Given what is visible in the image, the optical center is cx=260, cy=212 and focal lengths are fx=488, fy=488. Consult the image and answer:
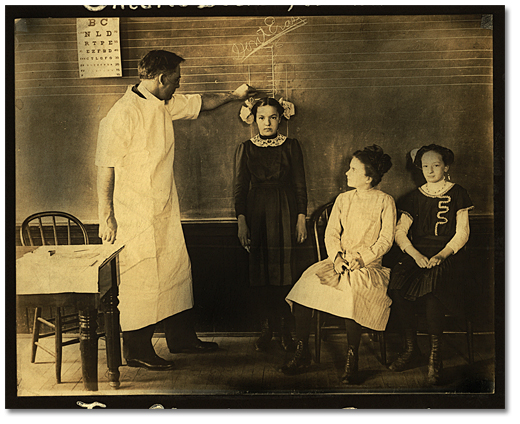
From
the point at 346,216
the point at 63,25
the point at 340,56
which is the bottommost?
the point at 346,216

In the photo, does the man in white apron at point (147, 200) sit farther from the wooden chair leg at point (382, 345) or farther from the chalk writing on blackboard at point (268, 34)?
the wooden chair leg at point (382, 345)

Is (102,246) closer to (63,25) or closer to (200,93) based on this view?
(200,93)

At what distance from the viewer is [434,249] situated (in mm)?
2639

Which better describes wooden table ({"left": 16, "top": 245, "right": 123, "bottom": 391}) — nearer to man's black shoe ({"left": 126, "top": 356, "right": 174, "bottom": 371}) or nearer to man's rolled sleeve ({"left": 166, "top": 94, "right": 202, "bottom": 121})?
man's black shoe ({"left": 126, "top": 356, "right": 174, "bottom": 371})

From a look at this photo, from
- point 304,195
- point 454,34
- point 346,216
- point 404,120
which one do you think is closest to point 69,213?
point 304,195

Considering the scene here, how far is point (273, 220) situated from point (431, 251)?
869 millimetres

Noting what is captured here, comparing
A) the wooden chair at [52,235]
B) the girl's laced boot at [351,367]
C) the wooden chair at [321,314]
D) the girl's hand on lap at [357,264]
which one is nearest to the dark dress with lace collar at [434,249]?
the girl's hand on lap at [357,264]

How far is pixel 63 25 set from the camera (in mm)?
2641

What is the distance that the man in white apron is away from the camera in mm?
2617

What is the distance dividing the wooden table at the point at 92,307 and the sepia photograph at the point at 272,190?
0.05 m

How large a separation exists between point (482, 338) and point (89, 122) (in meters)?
2.43

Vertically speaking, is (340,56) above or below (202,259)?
above

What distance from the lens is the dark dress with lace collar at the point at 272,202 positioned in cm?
264

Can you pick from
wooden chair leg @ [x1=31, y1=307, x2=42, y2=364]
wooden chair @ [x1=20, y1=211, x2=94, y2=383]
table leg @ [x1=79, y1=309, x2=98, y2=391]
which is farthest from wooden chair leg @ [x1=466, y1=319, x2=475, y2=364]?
wooden chair leg @ [x1=31, y1=307, x2=42, y2=364]
